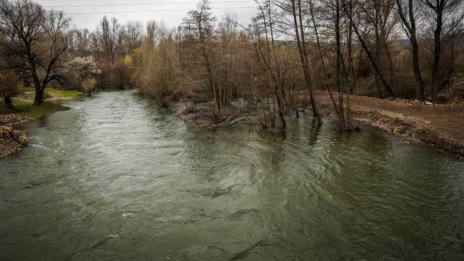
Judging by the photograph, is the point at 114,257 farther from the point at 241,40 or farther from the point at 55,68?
the point at 55,68

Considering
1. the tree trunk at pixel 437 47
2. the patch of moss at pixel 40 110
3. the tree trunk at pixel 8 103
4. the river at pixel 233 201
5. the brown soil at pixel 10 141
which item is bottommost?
the river at pixel 233 201

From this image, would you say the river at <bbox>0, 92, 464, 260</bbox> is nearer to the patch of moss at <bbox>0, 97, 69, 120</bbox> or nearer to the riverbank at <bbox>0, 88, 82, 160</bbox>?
the riverbank at <bbox>0, 88, 82, 160</bbox>

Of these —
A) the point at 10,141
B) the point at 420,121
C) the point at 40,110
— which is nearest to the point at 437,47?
the point at 420,121

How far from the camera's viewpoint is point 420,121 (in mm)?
17703

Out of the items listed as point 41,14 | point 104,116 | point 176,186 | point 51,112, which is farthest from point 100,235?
point 41,14

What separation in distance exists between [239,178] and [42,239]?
6.66 metres

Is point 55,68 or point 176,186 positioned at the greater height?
point 55,68

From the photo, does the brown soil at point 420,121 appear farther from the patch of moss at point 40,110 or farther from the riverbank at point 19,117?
the patch of moss at point 40,110

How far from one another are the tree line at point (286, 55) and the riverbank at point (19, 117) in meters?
1.63

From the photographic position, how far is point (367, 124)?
20.7 meters

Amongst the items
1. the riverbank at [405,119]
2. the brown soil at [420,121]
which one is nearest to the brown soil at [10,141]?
the riverbank at [405,119]

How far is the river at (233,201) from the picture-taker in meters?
7.41

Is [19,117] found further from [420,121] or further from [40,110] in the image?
[420,121]

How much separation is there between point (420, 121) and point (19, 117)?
92.4ft
